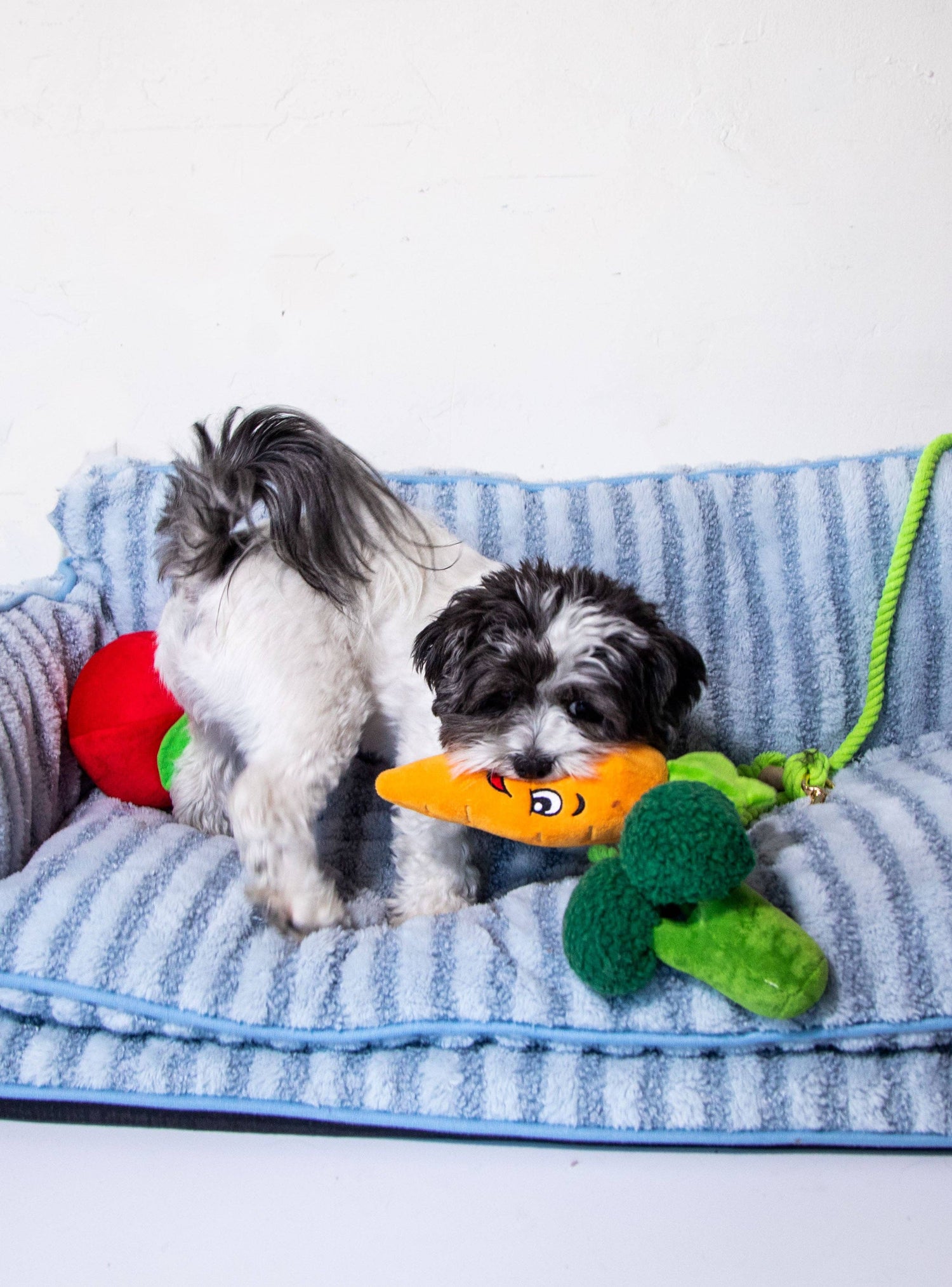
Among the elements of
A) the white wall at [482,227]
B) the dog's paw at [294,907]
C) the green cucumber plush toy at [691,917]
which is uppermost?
the white wall at [482,227]

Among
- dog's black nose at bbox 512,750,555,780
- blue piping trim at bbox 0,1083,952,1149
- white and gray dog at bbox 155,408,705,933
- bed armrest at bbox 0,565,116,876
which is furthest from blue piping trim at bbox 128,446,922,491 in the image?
blue piping trim at bbox 0,1083,952,1149

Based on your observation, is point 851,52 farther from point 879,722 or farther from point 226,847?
point 226,847

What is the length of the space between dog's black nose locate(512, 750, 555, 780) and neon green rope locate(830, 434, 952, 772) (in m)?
0.81

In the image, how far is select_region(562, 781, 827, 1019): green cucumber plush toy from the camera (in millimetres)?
1109

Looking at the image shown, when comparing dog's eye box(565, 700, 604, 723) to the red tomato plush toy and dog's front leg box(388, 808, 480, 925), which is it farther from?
the red tomato plush toy

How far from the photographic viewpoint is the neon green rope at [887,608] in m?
1.89

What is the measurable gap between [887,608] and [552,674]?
898mm

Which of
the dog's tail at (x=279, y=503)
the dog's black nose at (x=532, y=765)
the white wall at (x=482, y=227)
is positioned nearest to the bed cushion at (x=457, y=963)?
the dog's black nose at (x=532, y=765)

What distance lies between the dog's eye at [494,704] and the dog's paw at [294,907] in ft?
1.25

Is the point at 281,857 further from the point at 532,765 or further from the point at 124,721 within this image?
the point at 124,721

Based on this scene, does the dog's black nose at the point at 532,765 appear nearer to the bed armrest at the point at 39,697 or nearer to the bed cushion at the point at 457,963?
the bed cushion at the point at 457,963

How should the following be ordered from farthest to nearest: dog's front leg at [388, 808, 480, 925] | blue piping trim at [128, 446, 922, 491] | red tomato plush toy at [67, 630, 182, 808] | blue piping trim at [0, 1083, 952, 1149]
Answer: blue piping trim at [128, 446, 922, 491] < red tomato plush toy at [67, 630, 182, 808] < dog's front leg at [388, 808, 480, 925] < blue piping trim at [0, 1083, 952, 1149]

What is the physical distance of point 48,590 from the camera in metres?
1.99

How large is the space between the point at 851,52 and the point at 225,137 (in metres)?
1.42
